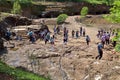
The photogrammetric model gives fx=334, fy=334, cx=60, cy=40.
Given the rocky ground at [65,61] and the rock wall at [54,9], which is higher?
the rocky ground at [65,61]

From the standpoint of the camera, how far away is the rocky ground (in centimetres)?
2362

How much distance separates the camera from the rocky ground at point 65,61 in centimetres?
2362

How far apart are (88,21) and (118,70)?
3740 centimetres

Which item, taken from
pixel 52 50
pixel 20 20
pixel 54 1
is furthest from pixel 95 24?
pixel 52 50

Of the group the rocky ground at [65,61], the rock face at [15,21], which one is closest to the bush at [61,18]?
the rock face at [15,21]

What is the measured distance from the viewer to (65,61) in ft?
85.5

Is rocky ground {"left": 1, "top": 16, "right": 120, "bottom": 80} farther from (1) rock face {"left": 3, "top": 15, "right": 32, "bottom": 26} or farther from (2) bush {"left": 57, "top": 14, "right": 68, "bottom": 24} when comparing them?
(2) bush {"left": 57, "top": 14, "right": 68, "bottom": 24}

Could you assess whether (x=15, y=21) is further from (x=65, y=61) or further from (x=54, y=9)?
(x=54, y=9)

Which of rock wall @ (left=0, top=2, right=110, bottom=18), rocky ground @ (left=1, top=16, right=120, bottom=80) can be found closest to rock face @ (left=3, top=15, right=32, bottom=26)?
rocky ground @ (left=1, top=16, right=120, bottom=80)

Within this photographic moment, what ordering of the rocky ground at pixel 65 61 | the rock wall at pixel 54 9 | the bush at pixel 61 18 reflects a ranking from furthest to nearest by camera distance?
the rock wall at pixel 54 9
the bush at pixel 61 18
the rocky ground at pixel 65 61

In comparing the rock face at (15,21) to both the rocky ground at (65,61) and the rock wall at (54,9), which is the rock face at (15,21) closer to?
the rocky ground at (65,61)

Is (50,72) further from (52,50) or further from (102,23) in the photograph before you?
(102,23)

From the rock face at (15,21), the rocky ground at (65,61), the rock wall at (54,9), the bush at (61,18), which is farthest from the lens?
the rock wall at (54,9)

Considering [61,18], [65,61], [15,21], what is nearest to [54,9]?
[61,18]
